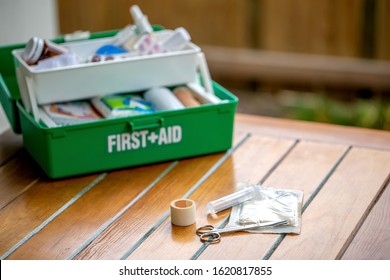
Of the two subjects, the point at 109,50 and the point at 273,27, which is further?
the point at 273,27

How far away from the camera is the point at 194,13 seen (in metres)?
3.91

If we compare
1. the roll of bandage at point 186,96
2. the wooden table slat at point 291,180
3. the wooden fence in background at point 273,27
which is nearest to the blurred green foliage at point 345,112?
the wooden fence in background at point 273,27

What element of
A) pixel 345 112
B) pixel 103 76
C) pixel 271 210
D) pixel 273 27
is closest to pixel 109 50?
pixel 103 76

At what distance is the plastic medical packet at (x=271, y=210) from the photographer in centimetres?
145

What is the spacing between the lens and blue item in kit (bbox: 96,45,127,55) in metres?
1.83

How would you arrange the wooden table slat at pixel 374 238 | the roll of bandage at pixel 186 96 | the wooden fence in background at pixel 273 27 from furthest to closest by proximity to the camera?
the wooden fence in background at pixel 273 27 < the roll of bandage at pixel 186 96 < the wooden table slat at pixel 374 238

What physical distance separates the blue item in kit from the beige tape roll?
1.67 ft

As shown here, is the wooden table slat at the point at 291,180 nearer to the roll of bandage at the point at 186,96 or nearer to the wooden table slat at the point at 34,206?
the roll of bandage at the point at 186,96

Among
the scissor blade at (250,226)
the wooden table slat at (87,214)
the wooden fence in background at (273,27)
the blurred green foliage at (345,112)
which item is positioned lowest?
the blurred green foliage at (345,112)

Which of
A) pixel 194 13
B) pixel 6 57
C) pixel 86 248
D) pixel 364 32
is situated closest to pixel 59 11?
pixel 194 13

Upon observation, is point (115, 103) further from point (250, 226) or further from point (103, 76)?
point (250, 226)

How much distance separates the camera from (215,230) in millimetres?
1428

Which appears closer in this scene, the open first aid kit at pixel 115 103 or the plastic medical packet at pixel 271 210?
the plastic medical packet at pixel 271 210

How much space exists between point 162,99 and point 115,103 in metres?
0.11
